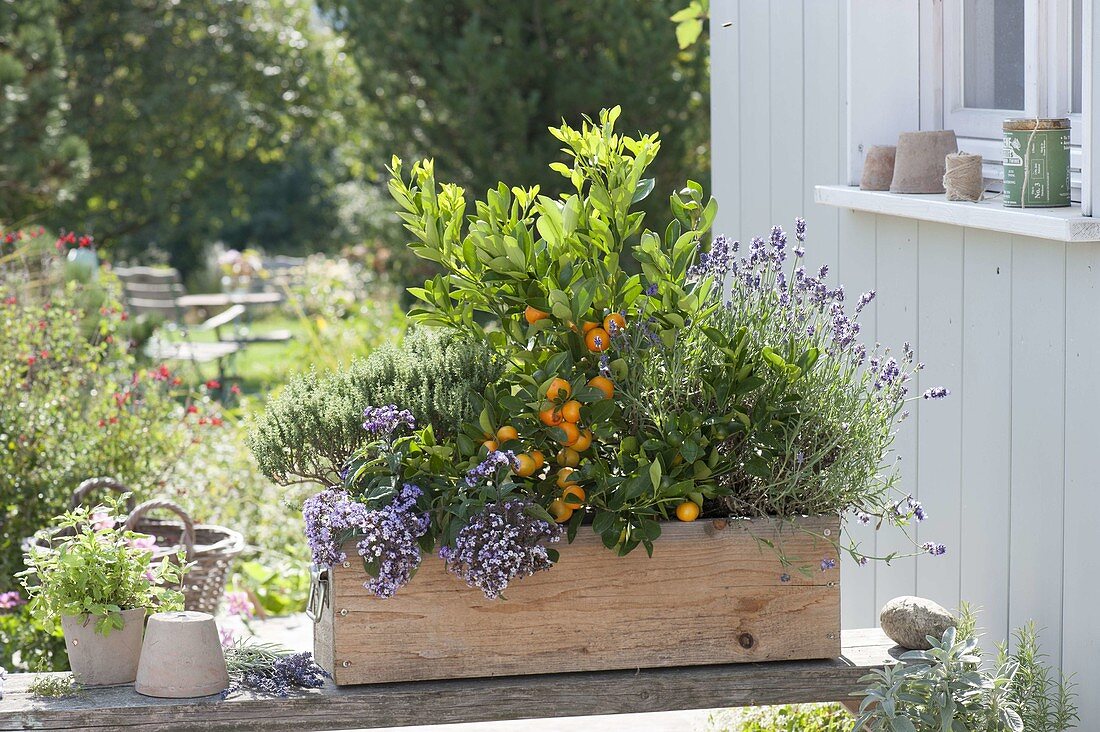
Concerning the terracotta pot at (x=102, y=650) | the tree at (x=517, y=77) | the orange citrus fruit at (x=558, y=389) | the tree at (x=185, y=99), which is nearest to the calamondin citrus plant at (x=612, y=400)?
the orange citrus fruit at (x=558, y=389)

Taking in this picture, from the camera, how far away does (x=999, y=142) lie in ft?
7.13

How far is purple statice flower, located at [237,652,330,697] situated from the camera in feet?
5.95

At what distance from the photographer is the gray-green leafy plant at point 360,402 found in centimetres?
186

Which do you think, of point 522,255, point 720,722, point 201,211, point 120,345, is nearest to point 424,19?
point 120,345

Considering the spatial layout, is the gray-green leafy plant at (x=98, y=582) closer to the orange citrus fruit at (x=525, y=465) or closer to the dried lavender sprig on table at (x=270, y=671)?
the dried lavender sprig on table at (x=270, y=671)

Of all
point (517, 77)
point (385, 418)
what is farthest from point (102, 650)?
point (517, 77)

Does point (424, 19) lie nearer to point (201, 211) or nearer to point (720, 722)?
point (720, 722)

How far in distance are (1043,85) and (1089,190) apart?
363 millimetres

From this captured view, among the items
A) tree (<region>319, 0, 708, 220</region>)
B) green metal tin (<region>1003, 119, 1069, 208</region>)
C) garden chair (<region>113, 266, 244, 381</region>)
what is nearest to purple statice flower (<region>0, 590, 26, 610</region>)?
green metal tin (<region>1003, 119, 1069, 208</region>)

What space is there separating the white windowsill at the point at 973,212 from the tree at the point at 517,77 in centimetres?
436

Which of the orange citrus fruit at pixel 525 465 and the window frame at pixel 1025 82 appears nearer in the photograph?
the orange citrus fruit at pixel 525 465

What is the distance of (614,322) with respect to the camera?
1.80m

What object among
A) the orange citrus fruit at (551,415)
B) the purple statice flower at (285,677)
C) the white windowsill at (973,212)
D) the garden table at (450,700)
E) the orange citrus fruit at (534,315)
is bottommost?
the garden table at (450,700)

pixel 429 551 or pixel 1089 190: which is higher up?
pixel 1089 190
